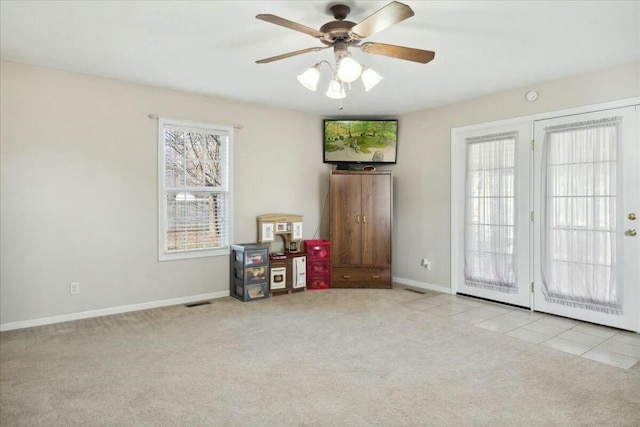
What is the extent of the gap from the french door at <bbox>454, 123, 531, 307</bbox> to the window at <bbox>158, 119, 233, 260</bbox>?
121 inches

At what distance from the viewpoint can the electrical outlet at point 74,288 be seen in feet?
13.0

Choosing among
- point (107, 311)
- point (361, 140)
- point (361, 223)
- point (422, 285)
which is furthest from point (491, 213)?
point (107, 311)

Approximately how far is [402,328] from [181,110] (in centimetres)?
348

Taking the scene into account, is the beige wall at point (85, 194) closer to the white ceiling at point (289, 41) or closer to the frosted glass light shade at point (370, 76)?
the white ceiling at point (289, 41)

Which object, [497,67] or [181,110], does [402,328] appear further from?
[181,110]

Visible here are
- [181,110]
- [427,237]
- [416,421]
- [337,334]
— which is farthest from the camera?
[427,237]

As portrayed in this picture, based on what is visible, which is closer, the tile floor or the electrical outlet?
the tile floor

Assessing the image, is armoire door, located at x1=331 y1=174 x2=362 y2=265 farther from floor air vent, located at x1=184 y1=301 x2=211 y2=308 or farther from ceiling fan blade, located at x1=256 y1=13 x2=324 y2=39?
ceiling fan blade, located at x1=256 y1=13 x2=324 y2=39

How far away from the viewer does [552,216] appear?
4172 millimetres

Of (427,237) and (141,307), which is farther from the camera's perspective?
(427,237)

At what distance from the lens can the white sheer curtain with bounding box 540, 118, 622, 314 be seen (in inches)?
148

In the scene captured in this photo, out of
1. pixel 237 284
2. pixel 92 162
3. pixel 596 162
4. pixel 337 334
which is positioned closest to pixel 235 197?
pixel 237 284

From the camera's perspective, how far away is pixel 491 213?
4734 mm

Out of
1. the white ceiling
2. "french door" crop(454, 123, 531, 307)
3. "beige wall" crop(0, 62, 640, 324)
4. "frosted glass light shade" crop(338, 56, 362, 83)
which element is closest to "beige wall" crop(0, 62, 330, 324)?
"beige wall" crop(0, 62, 640, 324)
